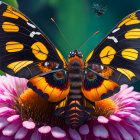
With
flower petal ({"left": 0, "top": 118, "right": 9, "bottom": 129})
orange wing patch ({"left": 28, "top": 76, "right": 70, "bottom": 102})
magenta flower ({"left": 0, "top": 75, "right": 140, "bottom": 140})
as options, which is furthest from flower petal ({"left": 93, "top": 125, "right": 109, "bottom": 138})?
flower petal ({"left": 0, "top": 118, "right": 9, "bottom": 129})

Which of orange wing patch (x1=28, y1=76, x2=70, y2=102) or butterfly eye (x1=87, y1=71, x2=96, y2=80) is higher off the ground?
butterfly eye (x1=87, y1=71, x2=96, y2=80)

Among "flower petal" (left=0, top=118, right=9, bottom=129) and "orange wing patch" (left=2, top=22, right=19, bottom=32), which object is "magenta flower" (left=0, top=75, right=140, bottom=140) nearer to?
"flower petal" (left=0, top=118, right=9, bottom=129)

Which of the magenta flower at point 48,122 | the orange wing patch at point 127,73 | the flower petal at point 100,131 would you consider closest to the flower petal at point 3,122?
the magenta flower at point 48,122

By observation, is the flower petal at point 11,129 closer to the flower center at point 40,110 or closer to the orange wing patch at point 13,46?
the flower center at point 40,110

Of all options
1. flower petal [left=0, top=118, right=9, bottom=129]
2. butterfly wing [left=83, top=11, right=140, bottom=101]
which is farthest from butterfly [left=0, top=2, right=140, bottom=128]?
flower petal [left=0, top=118, right=9, bottom=129]

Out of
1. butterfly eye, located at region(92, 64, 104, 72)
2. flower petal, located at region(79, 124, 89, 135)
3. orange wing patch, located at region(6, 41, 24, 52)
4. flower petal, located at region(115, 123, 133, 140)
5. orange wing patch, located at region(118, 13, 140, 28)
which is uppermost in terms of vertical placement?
orange wing patch, located at region(118, 13, 140, 28)

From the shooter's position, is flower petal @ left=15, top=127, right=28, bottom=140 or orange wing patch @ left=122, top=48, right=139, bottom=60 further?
orange wing patch @ left=122, top=48, right=139, bottom=60
